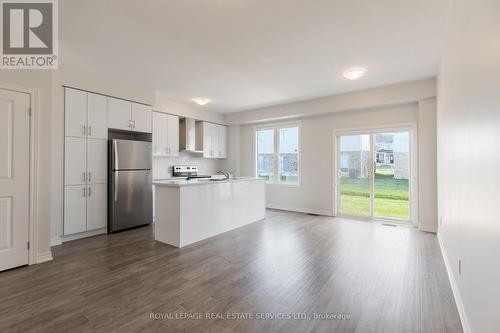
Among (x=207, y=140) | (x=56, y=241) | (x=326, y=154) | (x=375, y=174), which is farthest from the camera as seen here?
(x=207, y=140)

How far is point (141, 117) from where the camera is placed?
4.83 m

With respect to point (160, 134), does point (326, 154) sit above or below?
below

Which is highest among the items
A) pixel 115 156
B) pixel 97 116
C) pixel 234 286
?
pixel 97 116

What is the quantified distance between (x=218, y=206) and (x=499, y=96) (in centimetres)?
364

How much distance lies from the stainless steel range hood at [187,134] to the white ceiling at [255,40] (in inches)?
60.7

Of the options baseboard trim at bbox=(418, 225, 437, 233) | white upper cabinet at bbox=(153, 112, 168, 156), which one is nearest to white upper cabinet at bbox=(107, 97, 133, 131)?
white upper cabinet at bbox=(153, 112, 168, 156)

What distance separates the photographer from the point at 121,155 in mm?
4363

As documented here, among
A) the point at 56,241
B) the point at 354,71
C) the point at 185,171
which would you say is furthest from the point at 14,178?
the point at 354,71

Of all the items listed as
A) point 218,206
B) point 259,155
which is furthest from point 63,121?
point 259,155

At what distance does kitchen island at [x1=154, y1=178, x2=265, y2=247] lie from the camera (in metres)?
3.54

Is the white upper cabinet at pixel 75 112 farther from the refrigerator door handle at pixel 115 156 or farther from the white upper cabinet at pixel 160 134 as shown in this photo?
the white upper cabinet at pixel 160 134

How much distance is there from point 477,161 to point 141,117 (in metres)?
5.07

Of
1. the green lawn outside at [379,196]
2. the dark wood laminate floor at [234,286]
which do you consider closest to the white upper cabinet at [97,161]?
the dark wood laminate floor at [234,286]

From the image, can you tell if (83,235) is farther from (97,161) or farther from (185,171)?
(185,171)
